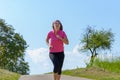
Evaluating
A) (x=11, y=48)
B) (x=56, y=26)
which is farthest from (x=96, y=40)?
(x=56, y=26)

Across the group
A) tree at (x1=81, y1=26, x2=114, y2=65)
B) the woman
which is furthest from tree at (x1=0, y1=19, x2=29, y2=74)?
the woman

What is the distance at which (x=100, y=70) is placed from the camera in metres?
23.6

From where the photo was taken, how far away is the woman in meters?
11.8

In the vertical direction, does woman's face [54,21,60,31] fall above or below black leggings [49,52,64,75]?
above

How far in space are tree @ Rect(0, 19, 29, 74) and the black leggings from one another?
150 feet

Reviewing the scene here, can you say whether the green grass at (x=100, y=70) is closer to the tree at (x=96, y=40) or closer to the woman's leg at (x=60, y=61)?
the woman's leg at (x=60, y=61)

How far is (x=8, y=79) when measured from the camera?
17172 millimetres

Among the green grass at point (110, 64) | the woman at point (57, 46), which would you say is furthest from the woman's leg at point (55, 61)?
the green grass at point (110, 64)

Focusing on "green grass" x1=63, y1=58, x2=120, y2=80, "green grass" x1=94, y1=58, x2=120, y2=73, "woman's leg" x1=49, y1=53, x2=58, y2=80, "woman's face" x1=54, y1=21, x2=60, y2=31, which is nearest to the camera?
"woman's leg" x1=49, y1=53, x2=58, y2=80

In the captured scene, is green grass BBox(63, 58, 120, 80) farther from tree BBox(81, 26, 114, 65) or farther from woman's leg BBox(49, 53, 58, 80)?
tree BBox(81, 26, 114, 65)

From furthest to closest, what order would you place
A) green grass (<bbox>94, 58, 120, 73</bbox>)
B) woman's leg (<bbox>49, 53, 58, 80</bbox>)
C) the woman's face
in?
green grass (<bbox>94, 58, 120, 73</bbox>), the woman's face, woman's leg (<bbox>49, 53, 58, 80</bbox>)

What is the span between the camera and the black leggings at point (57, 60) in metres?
11.8

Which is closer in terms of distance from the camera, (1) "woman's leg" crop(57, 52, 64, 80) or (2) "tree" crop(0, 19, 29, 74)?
(1) "woman's leg" crop(57, 52, 64, 80)

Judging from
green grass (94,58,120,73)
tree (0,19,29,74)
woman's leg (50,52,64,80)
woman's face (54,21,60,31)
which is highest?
tree (0,19,29,74)
